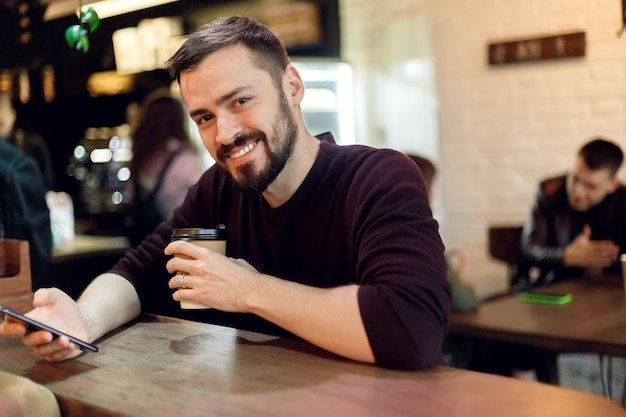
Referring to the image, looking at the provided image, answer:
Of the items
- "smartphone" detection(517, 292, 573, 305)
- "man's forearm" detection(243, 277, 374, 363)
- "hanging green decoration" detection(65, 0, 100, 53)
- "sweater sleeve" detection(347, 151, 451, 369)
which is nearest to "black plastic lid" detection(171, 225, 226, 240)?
"man's forearm" detection(243, 277, 374, 363)

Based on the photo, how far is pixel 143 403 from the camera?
918 mm

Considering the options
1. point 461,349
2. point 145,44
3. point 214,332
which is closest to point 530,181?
point 461,349

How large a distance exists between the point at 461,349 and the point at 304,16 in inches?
104

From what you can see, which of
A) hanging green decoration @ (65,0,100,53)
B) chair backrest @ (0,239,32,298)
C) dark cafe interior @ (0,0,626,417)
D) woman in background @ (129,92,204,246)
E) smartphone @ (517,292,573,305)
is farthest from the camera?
woman in background @ (129,92,204,246)

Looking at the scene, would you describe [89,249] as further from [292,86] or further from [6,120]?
[292,86]

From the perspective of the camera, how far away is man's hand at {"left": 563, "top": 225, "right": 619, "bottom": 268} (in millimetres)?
2949

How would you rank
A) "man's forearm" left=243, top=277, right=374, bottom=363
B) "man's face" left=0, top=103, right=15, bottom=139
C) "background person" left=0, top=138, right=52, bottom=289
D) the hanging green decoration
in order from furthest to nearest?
"man's face" left=0, top=103, right=15, bottom=139 → "background person" left=0, top=138, right=52, bottom=289 → the hanging green decoration → "man's forearm" left=243, top=277, right=374, bottom=363

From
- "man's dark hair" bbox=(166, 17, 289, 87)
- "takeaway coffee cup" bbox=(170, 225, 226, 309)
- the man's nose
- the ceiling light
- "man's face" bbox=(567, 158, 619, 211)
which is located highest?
the ceiling light

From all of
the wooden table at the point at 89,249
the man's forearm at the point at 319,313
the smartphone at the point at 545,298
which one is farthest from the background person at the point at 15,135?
the smartphone at the point at 545,298

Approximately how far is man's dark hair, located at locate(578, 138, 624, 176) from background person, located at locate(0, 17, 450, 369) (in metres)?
1.89

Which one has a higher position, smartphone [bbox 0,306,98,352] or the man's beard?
the man's beard

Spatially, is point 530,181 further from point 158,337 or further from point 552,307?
point 158,337

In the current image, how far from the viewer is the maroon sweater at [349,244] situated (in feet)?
3.60

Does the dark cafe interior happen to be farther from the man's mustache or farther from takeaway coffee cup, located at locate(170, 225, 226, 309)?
the man's mustache
